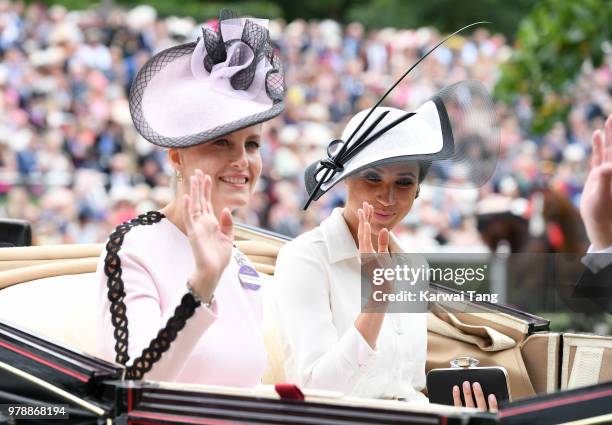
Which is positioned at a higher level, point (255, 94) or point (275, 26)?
point (275, 26)

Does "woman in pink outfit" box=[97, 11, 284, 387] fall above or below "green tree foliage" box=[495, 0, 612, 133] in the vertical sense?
below

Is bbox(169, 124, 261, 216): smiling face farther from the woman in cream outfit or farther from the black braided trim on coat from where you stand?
the woman in cream outfit

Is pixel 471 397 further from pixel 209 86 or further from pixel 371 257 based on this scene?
pixel 209 86

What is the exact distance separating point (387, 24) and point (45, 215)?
53.7ft

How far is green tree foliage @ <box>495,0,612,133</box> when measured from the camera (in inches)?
281

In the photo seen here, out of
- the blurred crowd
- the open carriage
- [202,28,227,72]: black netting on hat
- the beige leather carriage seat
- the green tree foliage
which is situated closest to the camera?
the open carriage

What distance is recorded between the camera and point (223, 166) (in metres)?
2.60

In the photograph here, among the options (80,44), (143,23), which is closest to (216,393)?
(80,44)

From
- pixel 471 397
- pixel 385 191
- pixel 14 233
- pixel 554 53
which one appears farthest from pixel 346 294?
pixel 554 53

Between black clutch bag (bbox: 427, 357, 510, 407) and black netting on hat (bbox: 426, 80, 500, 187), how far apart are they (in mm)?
472

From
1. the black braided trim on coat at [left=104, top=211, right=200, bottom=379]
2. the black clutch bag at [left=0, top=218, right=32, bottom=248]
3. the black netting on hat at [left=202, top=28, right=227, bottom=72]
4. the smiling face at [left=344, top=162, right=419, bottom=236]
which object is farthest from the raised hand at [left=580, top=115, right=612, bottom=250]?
the black clutch bag at [left=0, top=218, right=32, bottom=248]

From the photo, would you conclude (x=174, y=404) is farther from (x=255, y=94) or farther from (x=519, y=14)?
(x=519, y=14)

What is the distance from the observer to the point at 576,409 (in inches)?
81.5

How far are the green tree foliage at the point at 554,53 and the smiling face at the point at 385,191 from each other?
14.6 ft
